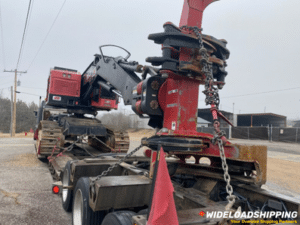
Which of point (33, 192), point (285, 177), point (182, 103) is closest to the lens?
point (182, 103)

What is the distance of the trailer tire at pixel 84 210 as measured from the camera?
9.09 feet

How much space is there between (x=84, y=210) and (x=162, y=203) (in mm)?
1530

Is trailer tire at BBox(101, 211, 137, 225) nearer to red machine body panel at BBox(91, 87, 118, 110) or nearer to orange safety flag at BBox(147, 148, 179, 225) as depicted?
orange safety flag at BBox(147, 148, 179, 225)

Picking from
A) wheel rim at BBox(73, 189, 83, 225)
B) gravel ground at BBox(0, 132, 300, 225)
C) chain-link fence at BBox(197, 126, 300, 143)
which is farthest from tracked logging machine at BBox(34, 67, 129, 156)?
chain-link fence at BBox(197, 126, 300, 143)

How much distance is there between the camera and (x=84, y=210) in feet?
9.17

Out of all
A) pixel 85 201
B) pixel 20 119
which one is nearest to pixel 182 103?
pixel 85 201

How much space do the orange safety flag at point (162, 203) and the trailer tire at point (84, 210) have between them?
53.1 inches

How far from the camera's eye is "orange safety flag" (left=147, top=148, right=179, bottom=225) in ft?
5.21

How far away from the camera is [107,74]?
5.48 meters

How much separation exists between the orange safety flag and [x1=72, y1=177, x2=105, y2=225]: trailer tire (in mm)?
1348

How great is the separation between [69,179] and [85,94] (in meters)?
4.82

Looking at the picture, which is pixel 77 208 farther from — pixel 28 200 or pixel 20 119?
pixel 20 119

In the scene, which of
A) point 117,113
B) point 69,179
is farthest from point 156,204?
point 117,113

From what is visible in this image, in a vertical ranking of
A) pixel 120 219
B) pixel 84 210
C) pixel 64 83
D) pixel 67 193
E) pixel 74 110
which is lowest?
pixel 67 193
